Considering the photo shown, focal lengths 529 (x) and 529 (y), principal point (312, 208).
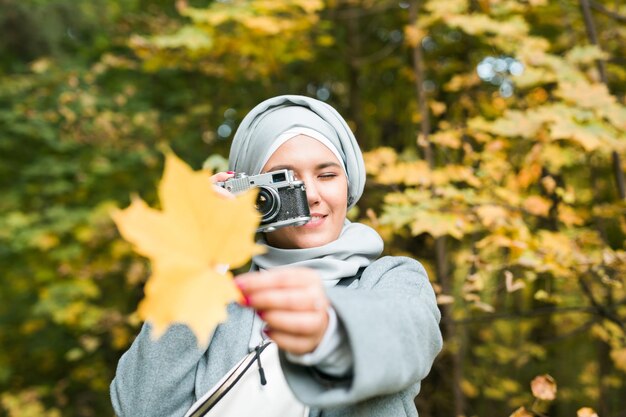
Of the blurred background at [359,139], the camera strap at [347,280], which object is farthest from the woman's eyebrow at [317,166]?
the blurred background at [359,139]

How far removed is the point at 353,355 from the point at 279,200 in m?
0.43

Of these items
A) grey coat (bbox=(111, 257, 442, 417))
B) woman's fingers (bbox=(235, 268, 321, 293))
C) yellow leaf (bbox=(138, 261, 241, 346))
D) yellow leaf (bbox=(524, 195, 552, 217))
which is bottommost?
yellow leaf (bbox=(524, 195, 552, 217))

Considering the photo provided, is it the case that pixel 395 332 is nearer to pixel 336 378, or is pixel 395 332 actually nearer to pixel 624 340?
pixel 336 378

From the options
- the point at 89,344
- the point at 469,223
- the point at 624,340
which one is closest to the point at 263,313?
the point at 469,223

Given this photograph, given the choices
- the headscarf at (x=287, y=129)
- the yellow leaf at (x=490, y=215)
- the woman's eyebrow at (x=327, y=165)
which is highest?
the headscarf at (x=287, y=129)

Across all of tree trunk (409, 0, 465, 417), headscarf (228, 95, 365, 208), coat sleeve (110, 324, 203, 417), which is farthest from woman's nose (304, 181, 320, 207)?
tree trunk (409, 0, 465, 417)

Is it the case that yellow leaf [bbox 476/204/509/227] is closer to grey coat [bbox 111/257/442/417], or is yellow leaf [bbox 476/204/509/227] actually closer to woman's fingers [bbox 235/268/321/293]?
grey coat [bbox 111/257/442/417]

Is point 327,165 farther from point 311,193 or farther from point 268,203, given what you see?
point 268,203

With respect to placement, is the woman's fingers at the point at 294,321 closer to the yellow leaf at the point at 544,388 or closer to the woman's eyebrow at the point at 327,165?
the woman's eyebrow at the point at 327,165

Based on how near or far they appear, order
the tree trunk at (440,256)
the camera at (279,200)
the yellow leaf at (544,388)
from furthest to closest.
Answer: the tree trunk at (440,256), the yellow leaf at (544,388), the camera at (279,200)

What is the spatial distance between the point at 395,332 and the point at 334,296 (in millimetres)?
107

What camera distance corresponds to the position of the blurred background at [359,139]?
2.15 metres

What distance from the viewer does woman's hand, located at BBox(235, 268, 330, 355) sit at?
0.57 meters

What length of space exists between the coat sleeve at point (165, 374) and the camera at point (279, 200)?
262mm
